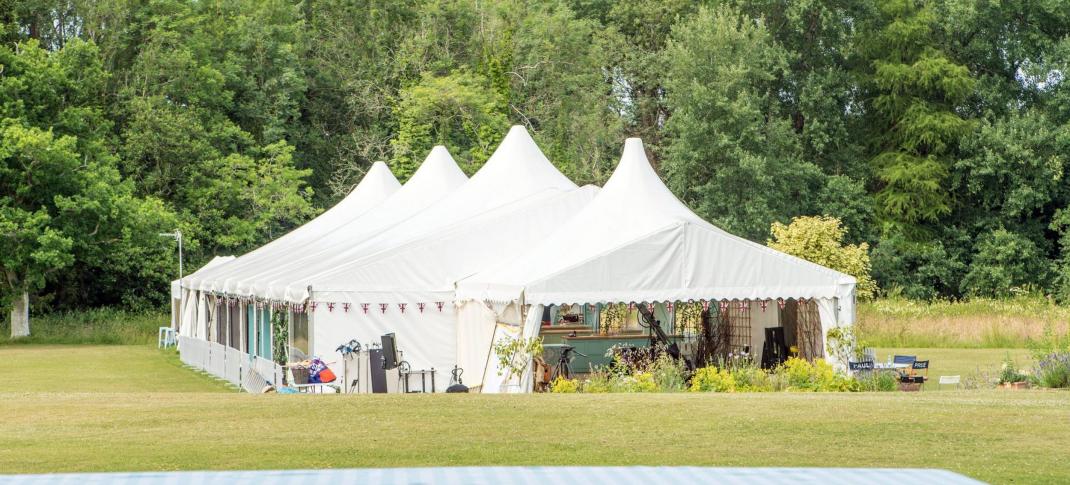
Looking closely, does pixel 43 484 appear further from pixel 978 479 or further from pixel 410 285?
pixel 410 285

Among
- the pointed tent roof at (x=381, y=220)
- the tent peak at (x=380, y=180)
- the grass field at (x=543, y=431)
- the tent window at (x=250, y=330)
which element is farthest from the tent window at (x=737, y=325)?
the tent peak at (x=380, y=180)

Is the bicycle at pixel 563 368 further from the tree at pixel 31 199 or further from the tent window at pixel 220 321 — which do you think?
the tree at pixel 31 199

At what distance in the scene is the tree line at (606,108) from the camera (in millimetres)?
45375

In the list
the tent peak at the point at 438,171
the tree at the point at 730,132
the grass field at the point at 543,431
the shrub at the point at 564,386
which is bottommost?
the grass field at the point at 543,431

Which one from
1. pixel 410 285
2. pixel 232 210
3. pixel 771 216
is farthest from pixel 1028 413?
pixel 232 210

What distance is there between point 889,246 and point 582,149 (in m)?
11.2

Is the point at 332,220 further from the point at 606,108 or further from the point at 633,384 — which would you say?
the point at 606,108

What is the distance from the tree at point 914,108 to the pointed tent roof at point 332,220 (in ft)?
67.6

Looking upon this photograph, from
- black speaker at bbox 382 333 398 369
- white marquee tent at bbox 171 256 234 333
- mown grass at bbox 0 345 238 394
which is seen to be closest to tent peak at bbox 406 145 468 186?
mown grass at bbox 0 345 238 394

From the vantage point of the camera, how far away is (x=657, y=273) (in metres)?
19.5

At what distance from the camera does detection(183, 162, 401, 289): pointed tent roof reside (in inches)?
1236

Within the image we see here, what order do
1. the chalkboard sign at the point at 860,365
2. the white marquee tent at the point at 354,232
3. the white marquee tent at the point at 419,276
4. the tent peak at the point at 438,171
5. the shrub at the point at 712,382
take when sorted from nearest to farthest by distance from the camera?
the shrub at the point at 712,382
the chalkboard sign at the point at 860,365
the white marquee tent at the point at 419,276
the white marquee tent at the point at 354,232
the tent peak at the point at 438,171

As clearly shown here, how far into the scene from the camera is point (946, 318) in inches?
1246

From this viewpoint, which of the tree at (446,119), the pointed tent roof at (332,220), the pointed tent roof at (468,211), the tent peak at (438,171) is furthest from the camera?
the tree at (446,119)
